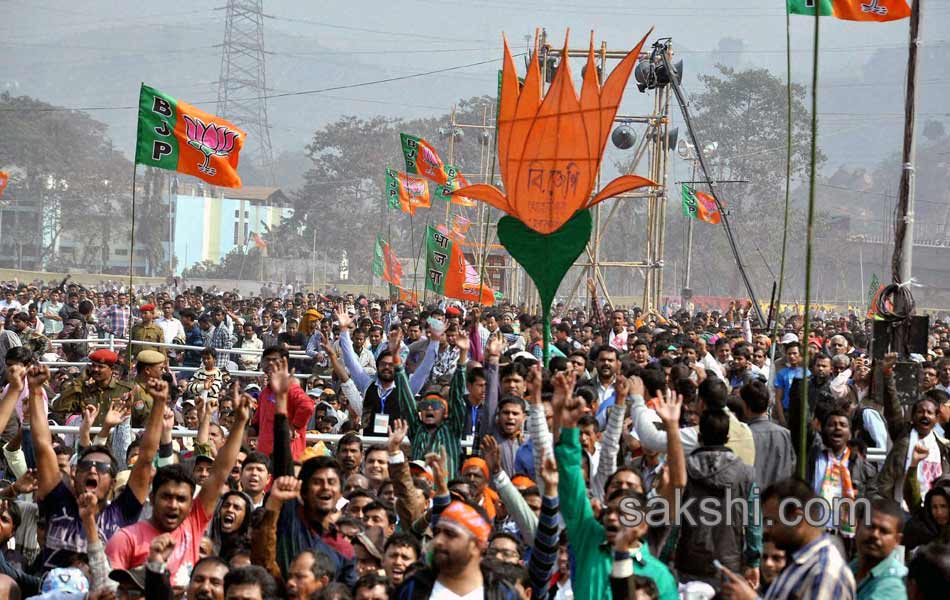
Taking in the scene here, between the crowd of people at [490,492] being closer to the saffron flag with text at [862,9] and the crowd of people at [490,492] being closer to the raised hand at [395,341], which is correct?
the raised hand at [395,341]

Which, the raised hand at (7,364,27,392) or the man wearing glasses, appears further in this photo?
the raised hand at (7,364,27,392)

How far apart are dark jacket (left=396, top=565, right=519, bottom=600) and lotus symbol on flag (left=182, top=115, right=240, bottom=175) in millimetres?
8490

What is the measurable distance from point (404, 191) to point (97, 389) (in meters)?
17.5

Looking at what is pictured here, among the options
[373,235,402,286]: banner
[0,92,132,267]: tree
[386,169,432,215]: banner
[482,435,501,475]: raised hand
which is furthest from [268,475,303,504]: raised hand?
[0,92,132,267]: tree

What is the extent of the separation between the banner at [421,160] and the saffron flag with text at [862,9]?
43.3 ft

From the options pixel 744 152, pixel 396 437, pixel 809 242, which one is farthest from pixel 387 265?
pixel 744 152

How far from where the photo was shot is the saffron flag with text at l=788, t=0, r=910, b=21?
11.1 metres

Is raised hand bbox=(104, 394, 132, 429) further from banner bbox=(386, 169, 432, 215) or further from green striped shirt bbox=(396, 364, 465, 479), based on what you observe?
banner bbox=(386, 169, 432, 215)

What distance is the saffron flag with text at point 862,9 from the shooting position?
36.4 feet

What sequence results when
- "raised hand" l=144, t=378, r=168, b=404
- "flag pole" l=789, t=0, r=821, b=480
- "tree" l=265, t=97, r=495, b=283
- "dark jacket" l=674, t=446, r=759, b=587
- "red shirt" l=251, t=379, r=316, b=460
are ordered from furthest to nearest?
"tree" l=265, t=97, r=495, b=283 → "red shirt" l=251, t=379, r=316, b=460 → "raised hand" l=144, t=378, r=168, b=404 → "dark jacket" l=674, t=446, r=759, b=587 → "flag pole" l=789, t=0, r=821, b=480

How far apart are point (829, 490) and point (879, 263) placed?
7581 cm

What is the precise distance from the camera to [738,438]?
Result: 6.53m

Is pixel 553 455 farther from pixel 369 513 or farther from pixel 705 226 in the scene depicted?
pixel 705 226

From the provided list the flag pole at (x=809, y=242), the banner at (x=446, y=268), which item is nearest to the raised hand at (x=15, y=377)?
the flag pole at (x=809, y=242)
